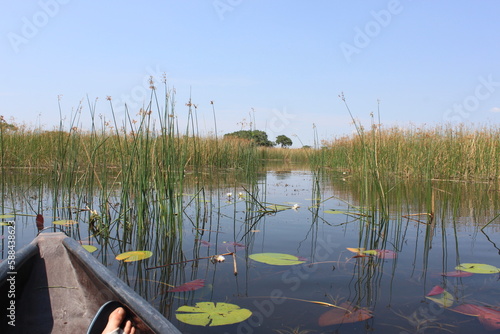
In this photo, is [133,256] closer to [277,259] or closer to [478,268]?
[277,259]

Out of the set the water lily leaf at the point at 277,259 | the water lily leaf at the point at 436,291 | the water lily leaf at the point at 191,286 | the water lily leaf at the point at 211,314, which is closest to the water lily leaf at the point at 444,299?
the water lily leaf at the point at 436,291

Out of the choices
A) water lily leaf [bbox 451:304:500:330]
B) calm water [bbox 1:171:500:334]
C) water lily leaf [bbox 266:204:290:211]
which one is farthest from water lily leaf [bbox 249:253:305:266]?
water lily leaf [bbox 266:204:290:211]

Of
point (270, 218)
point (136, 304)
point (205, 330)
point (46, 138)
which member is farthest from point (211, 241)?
point (46, 138)

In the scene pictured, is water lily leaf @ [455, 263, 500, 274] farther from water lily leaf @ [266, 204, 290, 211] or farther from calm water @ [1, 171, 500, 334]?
water lily leaf @ [266, 204, 290, 211]

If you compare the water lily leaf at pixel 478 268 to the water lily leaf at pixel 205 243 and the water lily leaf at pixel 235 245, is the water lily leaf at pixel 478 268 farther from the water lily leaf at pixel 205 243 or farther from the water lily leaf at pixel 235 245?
the water lily leaf at pixel 205 243

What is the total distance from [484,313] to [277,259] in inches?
40.7

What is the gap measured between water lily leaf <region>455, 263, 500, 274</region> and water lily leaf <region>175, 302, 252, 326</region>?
132 centimetres

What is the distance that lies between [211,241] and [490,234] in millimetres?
2299

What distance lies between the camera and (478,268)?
1.98m

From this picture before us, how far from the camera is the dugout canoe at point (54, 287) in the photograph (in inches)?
48.1

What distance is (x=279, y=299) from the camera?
163 centimetres

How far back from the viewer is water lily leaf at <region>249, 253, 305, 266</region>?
81.2 inches

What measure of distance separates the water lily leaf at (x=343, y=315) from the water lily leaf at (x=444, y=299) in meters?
0.36

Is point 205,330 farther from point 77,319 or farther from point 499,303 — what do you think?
point 499,303
